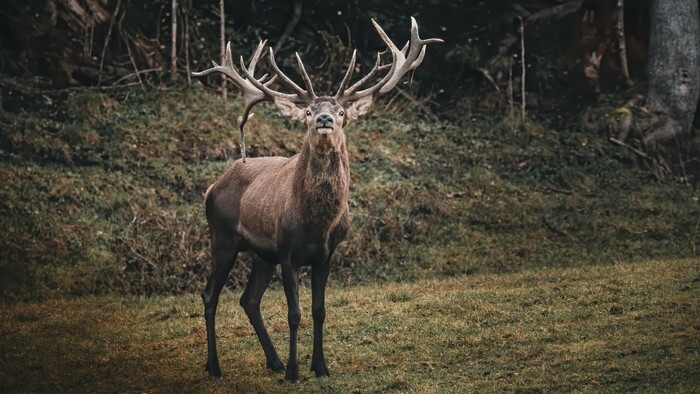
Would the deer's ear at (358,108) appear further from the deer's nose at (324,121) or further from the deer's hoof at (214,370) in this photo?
the deer's hoof at (214,370)

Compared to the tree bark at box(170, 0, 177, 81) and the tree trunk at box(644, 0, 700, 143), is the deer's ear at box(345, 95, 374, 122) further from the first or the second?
the tree trunk at box(644, 0, 700, 143)

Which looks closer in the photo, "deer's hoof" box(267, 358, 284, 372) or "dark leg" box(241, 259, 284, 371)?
"deer's hoof" box(267, 358, 284, 372)

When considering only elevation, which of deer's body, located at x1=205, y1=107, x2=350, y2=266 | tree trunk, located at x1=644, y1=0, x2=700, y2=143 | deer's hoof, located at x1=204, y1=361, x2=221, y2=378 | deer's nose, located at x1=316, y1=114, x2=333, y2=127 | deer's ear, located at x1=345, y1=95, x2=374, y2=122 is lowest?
deer's hoof, located at x1=204, y1=361, x2=221, y2=378

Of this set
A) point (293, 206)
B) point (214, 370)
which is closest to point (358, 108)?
point (293, 206)

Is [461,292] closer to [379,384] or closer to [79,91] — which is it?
[379,384]

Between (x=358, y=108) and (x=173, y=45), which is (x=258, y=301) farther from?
(x=173, y=45)

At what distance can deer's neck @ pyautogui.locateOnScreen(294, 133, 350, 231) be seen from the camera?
11.4 m

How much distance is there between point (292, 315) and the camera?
11.3m

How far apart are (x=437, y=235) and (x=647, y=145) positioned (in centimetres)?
535

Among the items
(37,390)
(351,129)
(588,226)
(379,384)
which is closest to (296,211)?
(379,384)

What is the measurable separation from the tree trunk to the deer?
1066cm

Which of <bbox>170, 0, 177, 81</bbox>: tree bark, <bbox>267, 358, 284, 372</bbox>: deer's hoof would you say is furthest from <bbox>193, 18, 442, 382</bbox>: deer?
<bbox>170, 0, 177, 81</bbox>: tree bark

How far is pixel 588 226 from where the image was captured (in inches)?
734

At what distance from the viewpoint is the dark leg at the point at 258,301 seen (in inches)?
472
